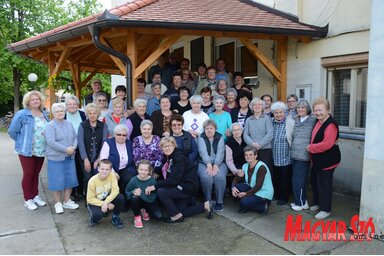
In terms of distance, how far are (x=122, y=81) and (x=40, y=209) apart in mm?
9099

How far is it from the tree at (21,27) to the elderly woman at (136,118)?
1962cm

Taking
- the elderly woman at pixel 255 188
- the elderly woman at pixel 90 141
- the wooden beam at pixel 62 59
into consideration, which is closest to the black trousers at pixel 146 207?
the elderly woman at pixel 90 141

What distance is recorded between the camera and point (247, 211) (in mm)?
5016

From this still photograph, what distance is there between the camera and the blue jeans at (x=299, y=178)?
502 cm

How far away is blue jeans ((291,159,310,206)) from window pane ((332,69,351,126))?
1.79 metres

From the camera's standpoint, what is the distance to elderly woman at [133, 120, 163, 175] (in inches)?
Answer: 192

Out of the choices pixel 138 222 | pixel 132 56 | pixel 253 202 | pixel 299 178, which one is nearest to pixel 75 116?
pixel 132 56

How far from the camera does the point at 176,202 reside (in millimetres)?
4715

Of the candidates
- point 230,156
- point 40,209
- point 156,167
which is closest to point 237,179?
point 230,156

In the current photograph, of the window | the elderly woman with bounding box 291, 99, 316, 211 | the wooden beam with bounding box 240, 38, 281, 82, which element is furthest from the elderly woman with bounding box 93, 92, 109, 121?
the window

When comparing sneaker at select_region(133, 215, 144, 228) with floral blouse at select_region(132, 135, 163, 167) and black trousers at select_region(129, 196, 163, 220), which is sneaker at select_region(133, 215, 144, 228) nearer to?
black trousers at select_region(129, 196, 163, 220)

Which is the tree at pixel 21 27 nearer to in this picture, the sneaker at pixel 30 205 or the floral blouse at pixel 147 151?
the sneaker at pixel 30 205

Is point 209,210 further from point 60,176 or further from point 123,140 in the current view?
point 60,176

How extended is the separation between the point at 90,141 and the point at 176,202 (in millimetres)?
1483
